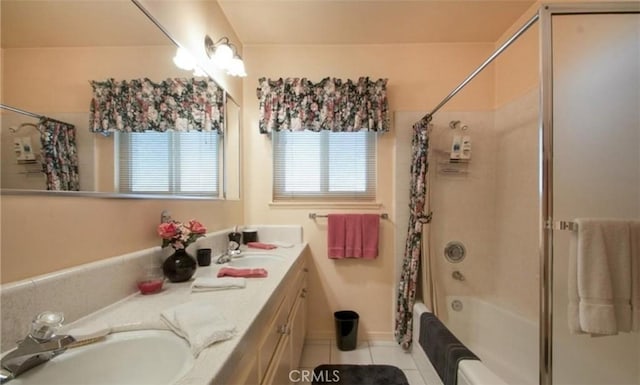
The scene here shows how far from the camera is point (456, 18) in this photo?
196 cm

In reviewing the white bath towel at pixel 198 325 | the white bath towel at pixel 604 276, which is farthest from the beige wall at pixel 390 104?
the white bath towel at pixel 198 325

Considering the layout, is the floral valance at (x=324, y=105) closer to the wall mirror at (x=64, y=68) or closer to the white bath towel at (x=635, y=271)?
the wall mirror at (x=64, y=68)

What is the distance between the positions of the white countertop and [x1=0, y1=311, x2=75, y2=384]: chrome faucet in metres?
0.15

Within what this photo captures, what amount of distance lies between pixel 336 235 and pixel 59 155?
1.80m

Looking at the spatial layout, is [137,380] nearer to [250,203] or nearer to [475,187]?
[250,203]

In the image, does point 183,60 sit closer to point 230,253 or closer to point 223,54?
point 223,54

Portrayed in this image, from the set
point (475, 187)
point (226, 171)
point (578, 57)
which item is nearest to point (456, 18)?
point (578, 57)

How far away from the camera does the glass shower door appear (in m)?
1.25

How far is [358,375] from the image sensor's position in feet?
5.94

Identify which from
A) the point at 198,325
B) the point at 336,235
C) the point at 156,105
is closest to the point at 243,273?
the point at 198,325

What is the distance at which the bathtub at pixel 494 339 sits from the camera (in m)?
1.68

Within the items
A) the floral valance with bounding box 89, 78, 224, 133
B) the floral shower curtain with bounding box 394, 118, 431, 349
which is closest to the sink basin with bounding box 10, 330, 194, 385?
the floral valance with bounding box 89, 78, 224, 133

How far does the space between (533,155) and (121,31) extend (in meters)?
2.42

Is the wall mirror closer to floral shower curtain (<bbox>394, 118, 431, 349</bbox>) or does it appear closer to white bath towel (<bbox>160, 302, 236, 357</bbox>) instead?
white bath towel (<bbox>160, 302, 236, 357</bbox>)
